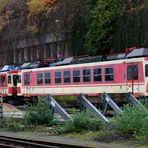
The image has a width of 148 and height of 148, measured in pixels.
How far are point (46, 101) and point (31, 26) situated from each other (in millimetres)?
39316

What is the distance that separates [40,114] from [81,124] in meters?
3.42

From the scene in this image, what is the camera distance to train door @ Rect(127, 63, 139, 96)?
31.2 m

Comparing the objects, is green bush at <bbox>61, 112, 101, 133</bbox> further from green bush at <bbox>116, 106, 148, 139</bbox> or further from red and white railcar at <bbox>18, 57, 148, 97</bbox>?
red and white railcar at <bbox>18, 57, 148, 97</bbox>

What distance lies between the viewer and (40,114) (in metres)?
22.2

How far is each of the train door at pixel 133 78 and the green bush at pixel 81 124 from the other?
11.9 m

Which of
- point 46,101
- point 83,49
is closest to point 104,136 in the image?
point 46,101

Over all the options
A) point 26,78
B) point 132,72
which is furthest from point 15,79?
point 132,72

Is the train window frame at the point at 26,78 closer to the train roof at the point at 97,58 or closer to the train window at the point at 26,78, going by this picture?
the train window at the point at 26,78

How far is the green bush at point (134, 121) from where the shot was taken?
54.5 ft

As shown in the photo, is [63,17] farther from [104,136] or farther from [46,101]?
[104,136]

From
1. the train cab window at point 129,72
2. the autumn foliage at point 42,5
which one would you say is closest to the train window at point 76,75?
the train cab window at point 129,72

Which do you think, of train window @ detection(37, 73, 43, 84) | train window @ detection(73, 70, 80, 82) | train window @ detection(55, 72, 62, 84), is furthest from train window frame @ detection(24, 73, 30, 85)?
train window @ detection(73, 70, 80, 82)

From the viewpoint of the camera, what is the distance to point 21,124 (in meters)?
23.0

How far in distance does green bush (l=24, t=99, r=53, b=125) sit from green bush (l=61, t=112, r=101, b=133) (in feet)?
8.39
